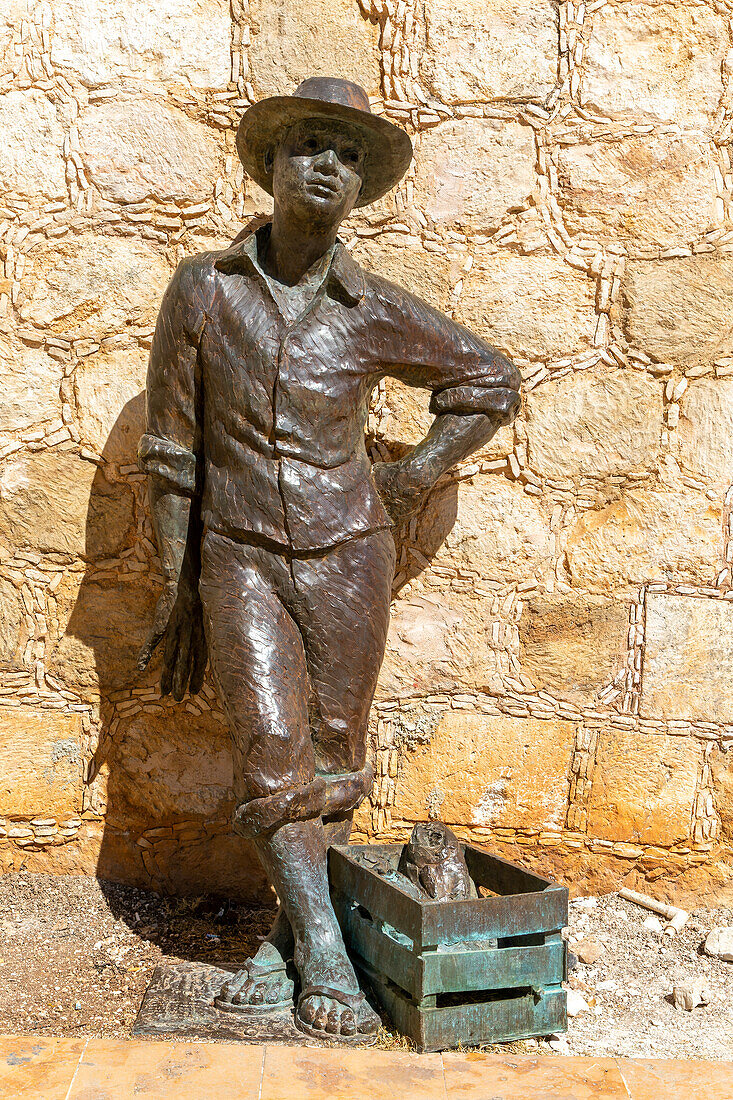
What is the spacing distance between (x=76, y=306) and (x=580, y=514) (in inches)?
73.1

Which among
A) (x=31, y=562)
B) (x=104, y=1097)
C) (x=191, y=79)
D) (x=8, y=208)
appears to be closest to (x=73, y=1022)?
(x=104, y=1097)

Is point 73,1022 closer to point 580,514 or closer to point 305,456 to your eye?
point 305,456

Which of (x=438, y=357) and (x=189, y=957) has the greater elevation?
(x=438, y=357)

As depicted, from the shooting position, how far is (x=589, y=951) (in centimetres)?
347

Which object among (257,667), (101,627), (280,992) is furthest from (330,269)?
(280,992)

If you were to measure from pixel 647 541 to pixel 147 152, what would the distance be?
2.15 m

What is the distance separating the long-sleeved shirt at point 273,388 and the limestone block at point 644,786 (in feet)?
4.19

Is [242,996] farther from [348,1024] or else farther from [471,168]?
[471,168]

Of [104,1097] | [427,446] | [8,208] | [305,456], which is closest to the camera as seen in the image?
[104,1097]

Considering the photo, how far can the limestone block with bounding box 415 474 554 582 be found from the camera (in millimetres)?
3863

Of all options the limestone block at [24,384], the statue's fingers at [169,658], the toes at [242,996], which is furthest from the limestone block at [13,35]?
the toes at [242,996]

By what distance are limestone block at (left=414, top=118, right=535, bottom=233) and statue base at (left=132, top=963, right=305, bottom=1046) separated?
2.53 meters

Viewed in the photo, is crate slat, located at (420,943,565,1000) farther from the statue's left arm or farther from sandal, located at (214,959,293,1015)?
the statue's left arm

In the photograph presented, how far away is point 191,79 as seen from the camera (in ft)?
12.4
